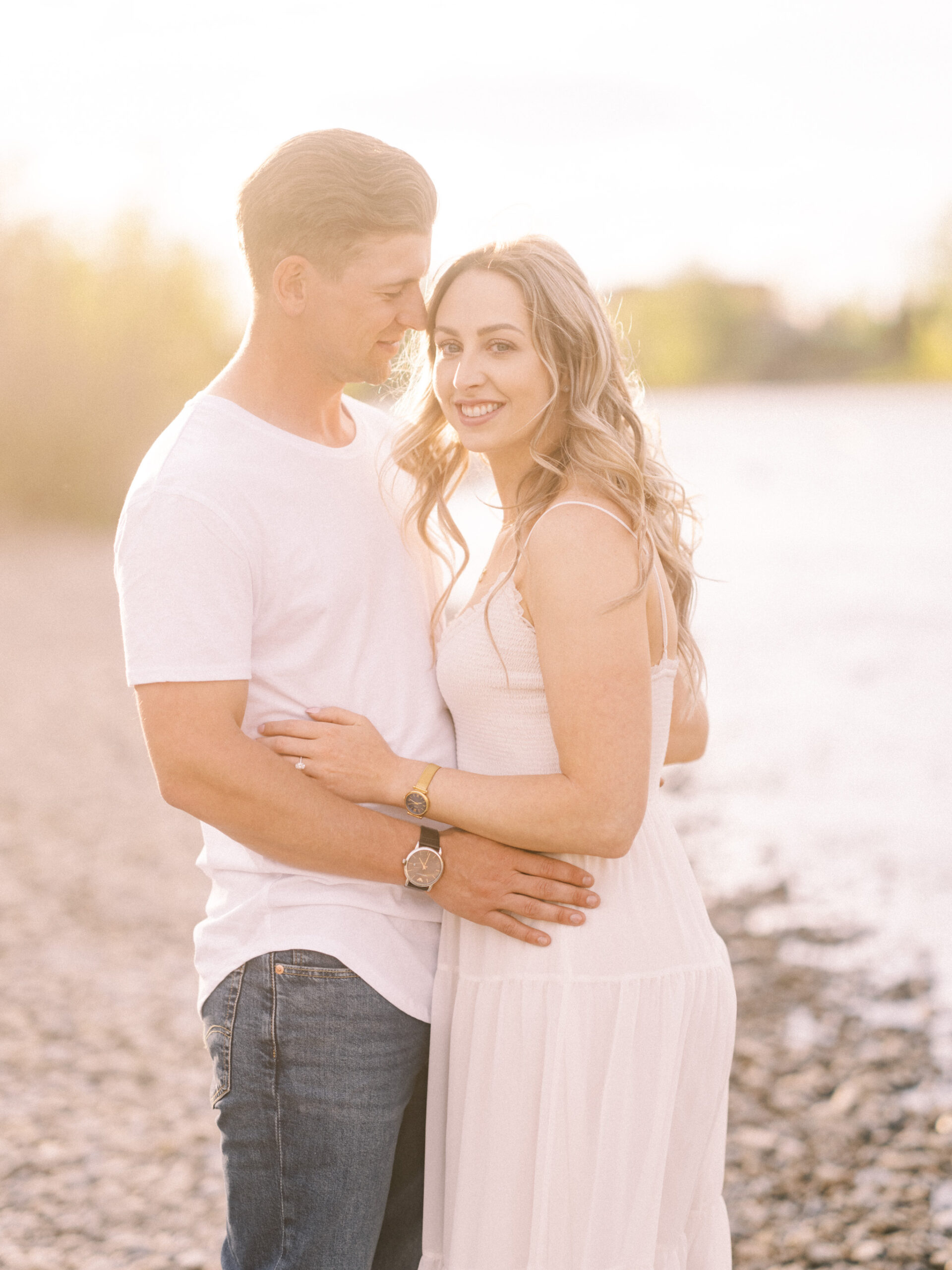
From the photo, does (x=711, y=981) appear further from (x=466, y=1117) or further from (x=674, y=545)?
(x=674, y=545)

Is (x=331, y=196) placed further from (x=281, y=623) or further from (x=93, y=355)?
(x=93, y=355)

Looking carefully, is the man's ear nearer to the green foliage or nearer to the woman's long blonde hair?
the woman's long blonde hair

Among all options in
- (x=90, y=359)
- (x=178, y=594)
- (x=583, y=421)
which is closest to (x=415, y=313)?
(x=583, y=421)

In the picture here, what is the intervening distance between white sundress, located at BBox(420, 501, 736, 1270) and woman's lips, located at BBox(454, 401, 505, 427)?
1.12ft

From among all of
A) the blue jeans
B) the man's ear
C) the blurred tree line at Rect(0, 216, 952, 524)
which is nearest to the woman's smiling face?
the man's ear

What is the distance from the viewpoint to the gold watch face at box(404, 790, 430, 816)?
2.15 meters

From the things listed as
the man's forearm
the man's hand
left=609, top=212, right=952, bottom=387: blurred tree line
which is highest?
left=609, top=212, right=952, bottom=387: blurred tree line

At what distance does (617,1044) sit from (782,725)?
10.6 metres

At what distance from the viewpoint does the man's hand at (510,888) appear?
84.6 inches

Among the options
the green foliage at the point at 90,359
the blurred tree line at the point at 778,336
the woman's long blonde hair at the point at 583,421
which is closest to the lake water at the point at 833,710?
the woman's long blonde hair at the point at 583,421

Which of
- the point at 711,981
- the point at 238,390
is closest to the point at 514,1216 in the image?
the point at 711,981

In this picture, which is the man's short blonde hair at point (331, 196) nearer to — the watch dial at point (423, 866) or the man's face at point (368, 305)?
the man's face at point (368, 305)

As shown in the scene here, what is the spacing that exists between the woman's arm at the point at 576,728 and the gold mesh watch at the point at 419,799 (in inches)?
0.4

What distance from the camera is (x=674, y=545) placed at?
2.33 metres
